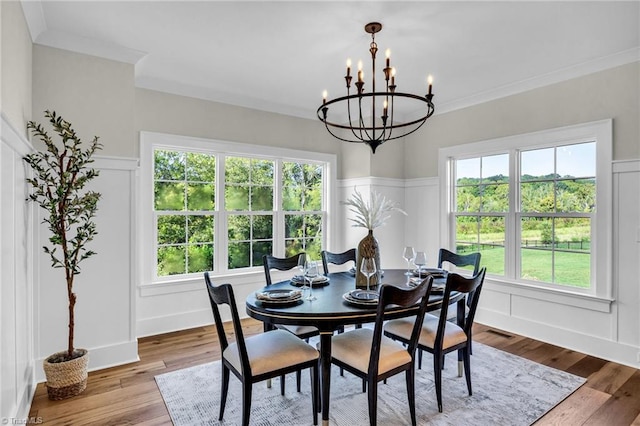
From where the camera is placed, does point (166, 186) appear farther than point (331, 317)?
Yes

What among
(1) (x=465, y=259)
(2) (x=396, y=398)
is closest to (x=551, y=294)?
(1) (x=465, y=259)

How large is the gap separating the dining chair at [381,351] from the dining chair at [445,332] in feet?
0.53

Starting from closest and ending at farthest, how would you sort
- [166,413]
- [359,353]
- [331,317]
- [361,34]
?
1. [331,317]
2. [359,353]
3. [166,413]
4. [361,34]

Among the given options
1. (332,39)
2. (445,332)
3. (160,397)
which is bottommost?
(160,397)

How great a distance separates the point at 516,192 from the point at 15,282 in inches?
182

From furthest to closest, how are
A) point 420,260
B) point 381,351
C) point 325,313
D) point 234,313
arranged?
point 420,260 → point 381,351 → point 325,313 → point 234,313

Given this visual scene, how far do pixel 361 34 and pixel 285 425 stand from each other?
9.48 ft

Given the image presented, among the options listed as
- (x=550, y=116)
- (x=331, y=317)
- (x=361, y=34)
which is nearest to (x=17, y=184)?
(x=331, y=317)

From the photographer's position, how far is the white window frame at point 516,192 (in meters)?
3.29

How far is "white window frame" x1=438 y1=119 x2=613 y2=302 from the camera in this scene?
329 centimetres

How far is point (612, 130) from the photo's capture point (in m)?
3.25

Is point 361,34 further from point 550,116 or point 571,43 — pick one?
point 550,116

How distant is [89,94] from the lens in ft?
9.93

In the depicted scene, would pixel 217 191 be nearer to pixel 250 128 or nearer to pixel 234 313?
pixel 250 128
